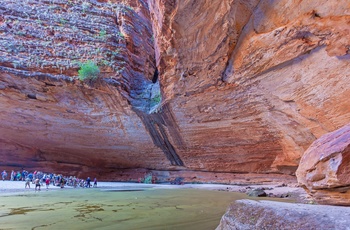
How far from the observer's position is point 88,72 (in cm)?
1095

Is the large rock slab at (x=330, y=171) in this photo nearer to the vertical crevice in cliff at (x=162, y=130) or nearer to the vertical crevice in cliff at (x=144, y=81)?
the vertical crevice in cliff at (x=144, y=81)

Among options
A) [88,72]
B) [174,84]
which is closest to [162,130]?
[174,84]

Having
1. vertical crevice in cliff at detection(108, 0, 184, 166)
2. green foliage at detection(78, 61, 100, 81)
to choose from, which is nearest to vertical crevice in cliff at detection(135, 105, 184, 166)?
vertical crevice in cliff at detection(108, 0, 184, 166)

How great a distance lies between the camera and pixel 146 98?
12766mm

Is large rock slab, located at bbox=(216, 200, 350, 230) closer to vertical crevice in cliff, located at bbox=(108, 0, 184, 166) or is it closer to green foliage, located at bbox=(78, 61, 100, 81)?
vertical crevice in cliff, located at bbox=(108, 0, 184, 166)

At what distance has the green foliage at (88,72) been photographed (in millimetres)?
10945

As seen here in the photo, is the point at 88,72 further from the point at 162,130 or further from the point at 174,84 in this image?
the point at 162,130

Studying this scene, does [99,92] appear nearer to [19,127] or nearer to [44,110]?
[44,110]

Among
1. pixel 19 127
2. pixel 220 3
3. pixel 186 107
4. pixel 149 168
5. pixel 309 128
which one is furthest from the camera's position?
pixel 149 168

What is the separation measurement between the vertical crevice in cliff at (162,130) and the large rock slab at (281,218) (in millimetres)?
9139

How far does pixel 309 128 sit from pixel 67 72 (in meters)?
10.8

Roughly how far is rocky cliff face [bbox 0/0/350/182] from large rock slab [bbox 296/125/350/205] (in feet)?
10.2

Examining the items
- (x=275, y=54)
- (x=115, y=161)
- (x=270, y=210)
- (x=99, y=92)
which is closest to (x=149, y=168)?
(x=115, y=161)

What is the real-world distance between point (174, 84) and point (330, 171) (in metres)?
7.12
